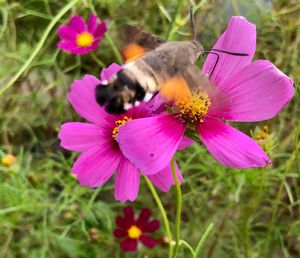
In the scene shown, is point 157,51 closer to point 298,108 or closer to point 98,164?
point 98,164

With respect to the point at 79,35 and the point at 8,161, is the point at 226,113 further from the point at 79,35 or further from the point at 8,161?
the point at 79,35

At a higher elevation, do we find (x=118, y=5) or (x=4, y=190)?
(x=118, y=5)

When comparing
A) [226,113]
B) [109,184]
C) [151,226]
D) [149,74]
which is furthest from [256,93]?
[109,184]

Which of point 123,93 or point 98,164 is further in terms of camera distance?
point 98,164

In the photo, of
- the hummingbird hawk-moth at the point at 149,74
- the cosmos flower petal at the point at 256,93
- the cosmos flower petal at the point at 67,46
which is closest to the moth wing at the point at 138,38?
the hummingbird hawk-moth at the point at 149,74

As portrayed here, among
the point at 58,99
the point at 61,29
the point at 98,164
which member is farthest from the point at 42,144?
the point at 98,164
